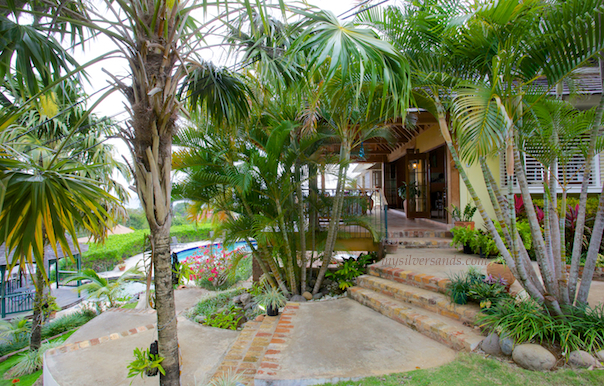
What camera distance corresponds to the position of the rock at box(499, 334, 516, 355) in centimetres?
318

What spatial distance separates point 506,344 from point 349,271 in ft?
10.9

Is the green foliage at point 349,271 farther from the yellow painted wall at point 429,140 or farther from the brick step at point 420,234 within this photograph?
the yellow painted wall at point 429,140

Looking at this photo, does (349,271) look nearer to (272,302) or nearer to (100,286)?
(272,302)

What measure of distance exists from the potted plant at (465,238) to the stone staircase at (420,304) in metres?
1.95

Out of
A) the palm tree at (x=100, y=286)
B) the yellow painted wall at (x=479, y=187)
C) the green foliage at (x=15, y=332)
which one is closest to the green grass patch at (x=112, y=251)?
the palm tree at (x=100, y=286)

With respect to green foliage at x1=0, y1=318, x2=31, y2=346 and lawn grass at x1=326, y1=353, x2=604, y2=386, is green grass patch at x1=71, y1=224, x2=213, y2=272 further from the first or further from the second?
lawn grass at x1=326, y1=353, x2=604, y2=386

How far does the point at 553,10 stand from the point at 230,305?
6686mm

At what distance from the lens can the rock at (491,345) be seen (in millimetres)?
3287

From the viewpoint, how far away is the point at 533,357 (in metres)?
2.96

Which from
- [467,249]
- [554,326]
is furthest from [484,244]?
[554,326]

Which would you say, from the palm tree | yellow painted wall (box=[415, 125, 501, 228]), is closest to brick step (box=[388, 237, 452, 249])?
yellow painted wall (box=[415, 125, 501, 228])

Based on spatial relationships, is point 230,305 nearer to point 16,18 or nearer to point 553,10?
point 16,18

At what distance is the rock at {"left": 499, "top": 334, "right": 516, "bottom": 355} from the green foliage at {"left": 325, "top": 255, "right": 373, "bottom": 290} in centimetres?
303

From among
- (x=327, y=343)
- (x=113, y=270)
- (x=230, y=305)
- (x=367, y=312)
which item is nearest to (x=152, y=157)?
(x=327, y=343)
